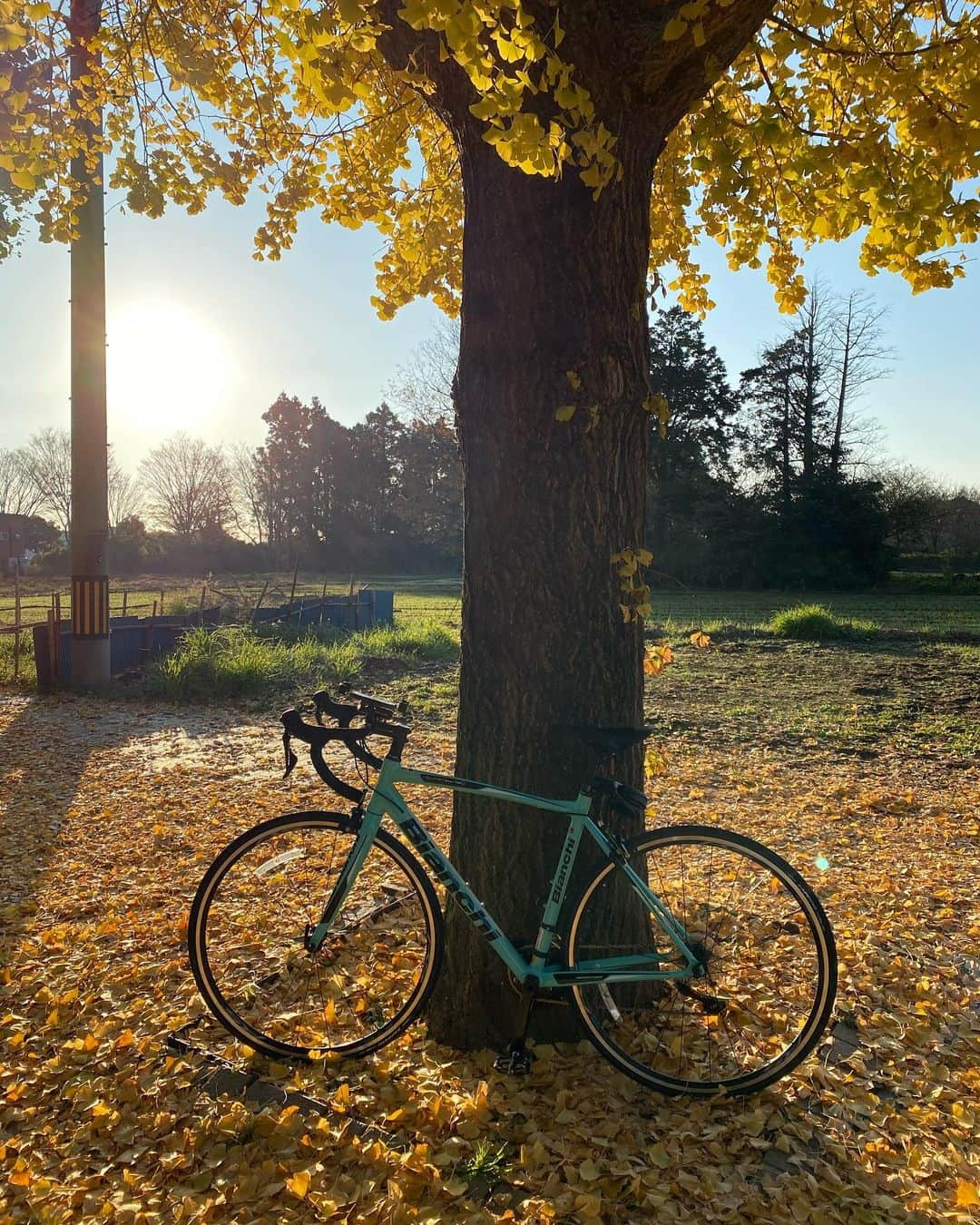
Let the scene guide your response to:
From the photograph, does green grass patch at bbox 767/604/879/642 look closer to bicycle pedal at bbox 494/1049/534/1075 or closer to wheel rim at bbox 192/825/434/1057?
wheel rim at bbox 192/825/434/1057

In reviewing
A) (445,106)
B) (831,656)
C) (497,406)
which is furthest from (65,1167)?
(831,656)

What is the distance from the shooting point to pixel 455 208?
4652 mm

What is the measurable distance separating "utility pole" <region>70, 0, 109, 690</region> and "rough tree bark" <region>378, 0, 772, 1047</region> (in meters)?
8.25

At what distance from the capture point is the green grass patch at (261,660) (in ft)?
30.8

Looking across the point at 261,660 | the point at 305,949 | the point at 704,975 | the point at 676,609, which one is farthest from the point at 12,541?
the point at 676,609

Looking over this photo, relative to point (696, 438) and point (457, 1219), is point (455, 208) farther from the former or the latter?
point (696, 438)

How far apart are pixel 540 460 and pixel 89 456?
8.73 meters

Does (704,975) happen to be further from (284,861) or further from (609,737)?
(284,861)

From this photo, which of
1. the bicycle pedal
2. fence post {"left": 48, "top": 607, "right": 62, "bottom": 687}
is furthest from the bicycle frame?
fence post {"left": 48, "top": 607, "right": 62, "bottom": 687}

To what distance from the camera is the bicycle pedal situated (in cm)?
234

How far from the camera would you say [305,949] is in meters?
2.66

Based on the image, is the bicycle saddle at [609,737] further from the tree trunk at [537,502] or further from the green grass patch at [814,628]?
the green grass patch at [814,628]

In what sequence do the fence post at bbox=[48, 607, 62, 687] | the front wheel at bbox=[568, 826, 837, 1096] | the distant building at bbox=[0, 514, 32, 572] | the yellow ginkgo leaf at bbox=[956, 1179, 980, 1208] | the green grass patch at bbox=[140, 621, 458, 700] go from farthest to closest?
the distant building at bbox=[0, 514, 32, 572] → the fence post at bbox=[48, 607, 62, 687] → the green grass patch at bbox=[140, 621, 458, 700] → the front wheel at bbox=[568, 826, 837, 1096] → the yellow ginkgo leaf at bbox=[956, 1179, 980, 1208]

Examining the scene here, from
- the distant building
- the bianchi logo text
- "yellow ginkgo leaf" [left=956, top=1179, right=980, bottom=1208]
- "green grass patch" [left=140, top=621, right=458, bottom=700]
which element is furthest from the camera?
the distant building
